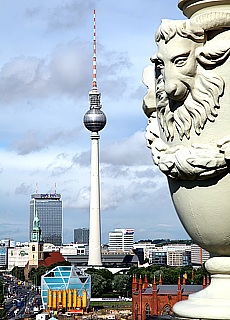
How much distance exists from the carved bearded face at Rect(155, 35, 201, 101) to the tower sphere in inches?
3616

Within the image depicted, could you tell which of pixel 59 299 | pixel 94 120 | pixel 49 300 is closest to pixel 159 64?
pixel 59 299

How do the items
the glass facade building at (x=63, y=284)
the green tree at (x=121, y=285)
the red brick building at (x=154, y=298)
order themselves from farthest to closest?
the green tree at (x=121, y=285)
the glass facade building at (x=63, y=284)
the red brick building at (x=154, y=298)

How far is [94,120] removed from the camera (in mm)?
95438

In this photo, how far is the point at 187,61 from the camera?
3680 mm

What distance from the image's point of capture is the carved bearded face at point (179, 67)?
12.1 ft

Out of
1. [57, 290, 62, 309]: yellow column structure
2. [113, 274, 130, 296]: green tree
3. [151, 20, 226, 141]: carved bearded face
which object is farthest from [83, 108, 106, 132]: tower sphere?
[151, 20, 226, 141]: carved bearded face

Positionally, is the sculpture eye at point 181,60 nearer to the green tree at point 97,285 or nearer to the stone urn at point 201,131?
the stone urn at point 201,131

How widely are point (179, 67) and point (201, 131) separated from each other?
1.12ft

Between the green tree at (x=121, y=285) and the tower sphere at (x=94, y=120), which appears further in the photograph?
the tower sphere at (x=94, y=120)

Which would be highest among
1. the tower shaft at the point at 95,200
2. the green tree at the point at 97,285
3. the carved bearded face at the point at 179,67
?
the tower shaft at the point at 95,200

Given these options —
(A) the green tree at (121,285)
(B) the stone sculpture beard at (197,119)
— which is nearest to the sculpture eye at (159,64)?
(B) the stone sculpture beard at (197,119)

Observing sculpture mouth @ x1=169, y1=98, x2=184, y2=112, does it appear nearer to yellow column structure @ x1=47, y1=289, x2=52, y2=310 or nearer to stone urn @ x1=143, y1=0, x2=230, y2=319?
stone urn @ x1=143, y1=0, x2=230, y2=319

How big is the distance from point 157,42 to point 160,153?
579 millimetres

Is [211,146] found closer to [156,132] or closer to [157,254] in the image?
[156,132]
